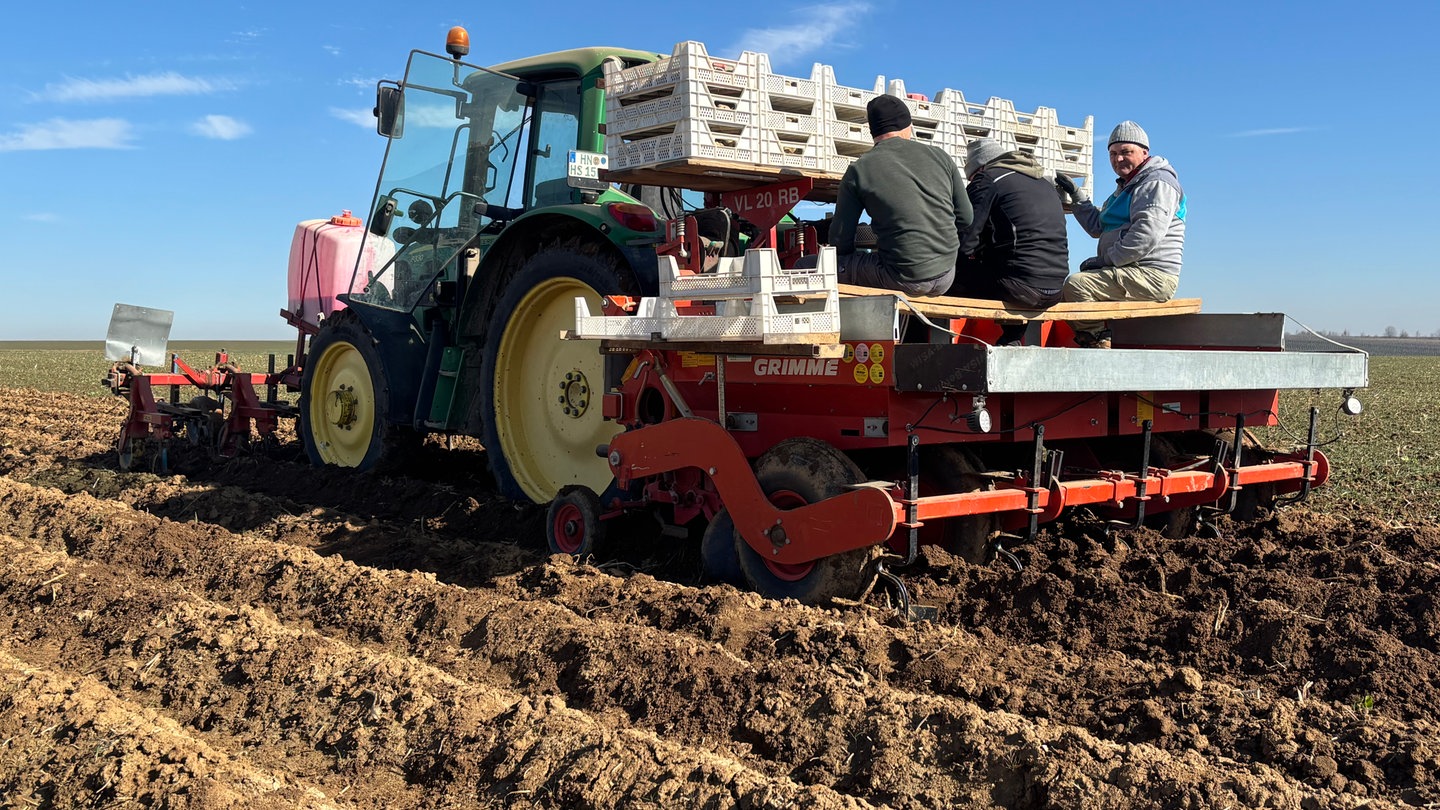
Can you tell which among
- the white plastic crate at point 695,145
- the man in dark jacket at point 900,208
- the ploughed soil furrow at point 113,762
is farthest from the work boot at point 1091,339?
the ploughed soil furrow at point 113,762

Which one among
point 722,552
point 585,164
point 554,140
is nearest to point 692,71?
point 585,164

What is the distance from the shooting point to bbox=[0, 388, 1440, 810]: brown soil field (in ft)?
10.6

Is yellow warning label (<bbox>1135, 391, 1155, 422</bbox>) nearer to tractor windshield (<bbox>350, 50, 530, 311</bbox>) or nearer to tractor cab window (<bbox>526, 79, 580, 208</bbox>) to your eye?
tractor cab window (<bbox>526, 79, 580, 208</bbox>)

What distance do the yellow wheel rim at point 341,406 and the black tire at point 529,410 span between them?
1753 mm

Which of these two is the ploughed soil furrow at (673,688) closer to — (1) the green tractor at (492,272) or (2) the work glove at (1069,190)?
(1) the green tractor at (492,272)

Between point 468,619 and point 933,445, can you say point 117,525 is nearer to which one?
point 468,619

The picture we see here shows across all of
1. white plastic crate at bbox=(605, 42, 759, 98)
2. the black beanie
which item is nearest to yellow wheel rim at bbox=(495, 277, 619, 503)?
white plastic crate at bbox=(605, 42, 759, 98)

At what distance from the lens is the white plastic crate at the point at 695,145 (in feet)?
17.7

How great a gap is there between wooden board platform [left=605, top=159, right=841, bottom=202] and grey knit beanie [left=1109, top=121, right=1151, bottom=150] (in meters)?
1.52

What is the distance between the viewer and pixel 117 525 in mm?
6641

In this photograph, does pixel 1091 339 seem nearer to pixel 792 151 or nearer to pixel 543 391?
pixel 792 151

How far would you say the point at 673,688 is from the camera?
3.87m

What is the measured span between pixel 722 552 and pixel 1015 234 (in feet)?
6.64

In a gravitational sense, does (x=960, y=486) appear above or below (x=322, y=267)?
below
